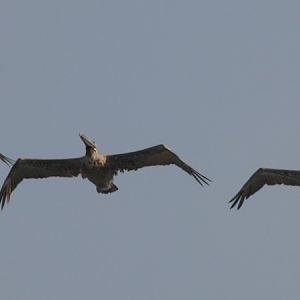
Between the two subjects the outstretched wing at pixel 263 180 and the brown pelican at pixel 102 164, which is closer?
the brown pelican at pixel 102 164

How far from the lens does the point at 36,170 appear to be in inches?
1177

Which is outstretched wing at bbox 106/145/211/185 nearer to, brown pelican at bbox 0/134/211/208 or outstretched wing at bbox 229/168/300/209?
brown pelican at bbox 0/134/211/208

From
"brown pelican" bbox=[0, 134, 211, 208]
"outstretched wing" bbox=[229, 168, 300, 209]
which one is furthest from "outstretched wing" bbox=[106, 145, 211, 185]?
"outstretched wing" bbox=[229, 168, 300, 209]

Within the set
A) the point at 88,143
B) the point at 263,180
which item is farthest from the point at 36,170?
the point at 263,180

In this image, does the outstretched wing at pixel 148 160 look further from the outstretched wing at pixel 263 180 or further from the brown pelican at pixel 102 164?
the outstretched wing at pixel 263 180

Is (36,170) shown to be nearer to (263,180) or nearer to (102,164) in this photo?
(102,164)

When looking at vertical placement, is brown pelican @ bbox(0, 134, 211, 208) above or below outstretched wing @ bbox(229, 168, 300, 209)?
below

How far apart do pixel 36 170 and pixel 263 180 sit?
631 cm

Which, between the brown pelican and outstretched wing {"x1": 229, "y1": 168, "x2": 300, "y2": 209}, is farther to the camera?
outstretched wing {"x1": 229, "y1": 168, "x2": 300, "y2": 209}

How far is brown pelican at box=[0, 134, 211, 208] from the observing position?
29.2 m

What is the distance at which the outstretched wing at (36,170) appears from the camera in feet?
97.1

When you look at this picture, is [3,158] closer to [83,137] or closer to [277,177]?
[83,137]

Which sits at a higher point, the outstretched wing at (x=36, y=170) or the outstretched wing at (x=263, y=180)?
the outstretched wing at (x=263, y=180)

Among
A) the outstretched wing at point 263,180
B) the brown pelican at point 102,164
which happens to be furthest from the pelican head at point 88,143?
the outstretched wing at point 263,180
